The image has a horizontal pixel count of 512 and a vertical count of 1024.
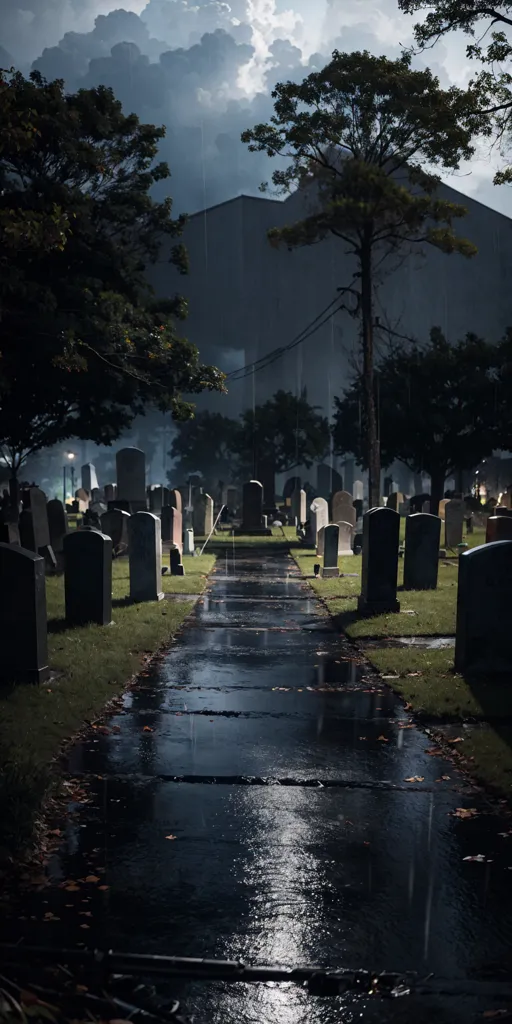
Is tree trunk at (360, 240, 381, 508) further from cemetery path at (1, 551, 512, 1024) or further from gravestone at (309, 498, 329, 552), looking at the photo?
cemetery path at (1, 551, 512, 1024)

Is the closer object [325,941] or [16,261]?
[325,941]

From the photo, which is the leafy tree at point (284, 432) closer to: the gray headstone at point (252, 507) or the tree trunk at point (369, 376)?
the gray headstone at point (252, 507)

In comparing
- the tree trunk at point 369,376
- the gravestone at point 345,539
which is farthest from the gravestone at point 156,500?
the gravestone at point 345,539

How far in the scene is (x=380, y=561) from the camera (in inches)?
553

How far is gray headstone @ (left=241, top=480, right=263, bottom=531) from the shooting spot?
116ft

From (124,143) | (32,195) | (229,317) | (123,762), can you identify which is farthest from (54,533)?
(229,317)

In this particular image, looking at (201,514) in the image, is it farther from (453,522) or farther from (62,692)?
(62,692)

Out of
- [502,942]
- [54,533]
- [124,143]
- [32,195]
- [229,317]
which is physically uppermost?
[229,317]

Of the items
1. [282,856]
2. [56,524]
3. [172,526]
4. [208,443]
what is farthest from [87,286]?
[208,443]

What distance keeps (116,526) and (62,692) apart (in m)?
16.1

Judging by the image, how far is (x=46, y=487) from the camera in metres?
112

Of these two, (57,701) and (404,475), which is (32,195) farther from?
(404,475)

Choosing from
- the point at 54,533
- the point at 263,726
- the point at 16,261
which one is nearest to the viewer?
the point at 263,726

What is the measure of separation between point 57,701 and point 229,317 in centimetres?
11510
